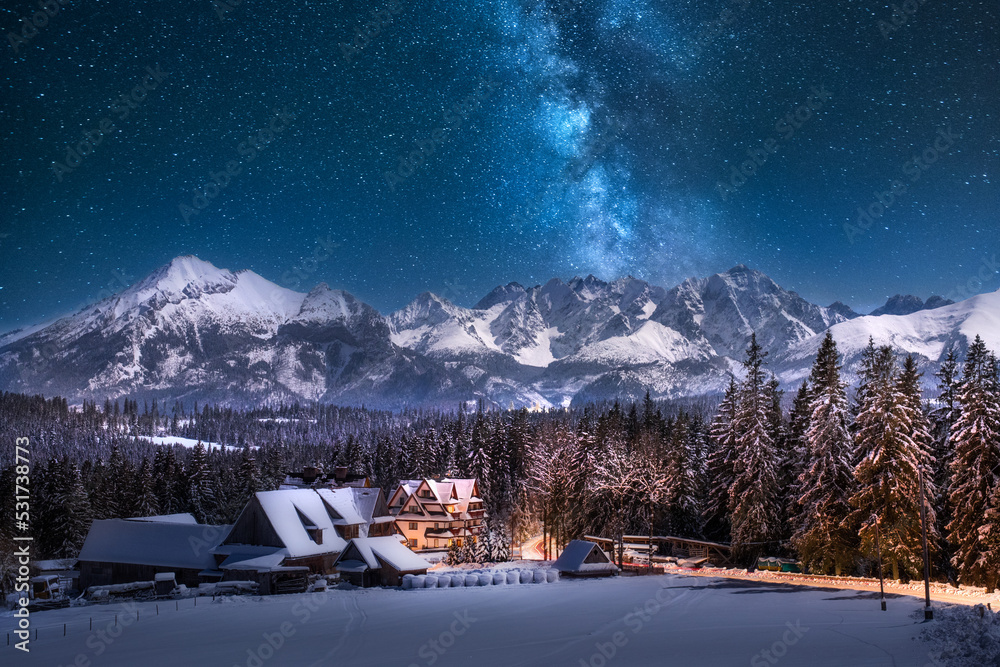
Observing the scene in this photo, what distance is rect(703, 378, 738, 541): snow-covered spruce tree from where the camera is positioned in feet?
193

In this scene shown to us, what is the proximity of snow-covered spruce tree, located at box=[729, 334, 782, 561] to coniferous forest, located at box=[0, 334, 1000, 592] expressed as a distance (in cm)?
13

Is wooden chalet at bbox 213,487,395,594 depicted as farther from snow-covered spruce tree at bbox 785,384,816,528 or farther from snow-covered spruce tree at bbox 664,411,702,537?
snow-covered spruce tree at bbox 785,384,816,528

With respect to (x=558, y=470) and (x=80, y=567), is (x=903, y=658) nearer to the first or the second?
(x=558, y=470)

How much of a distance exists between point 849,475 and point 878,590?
7254 mm

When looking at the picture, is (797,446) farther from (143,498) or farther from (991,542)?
(143,498)

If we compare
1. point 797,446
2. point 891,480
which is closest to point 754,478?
point 797,446

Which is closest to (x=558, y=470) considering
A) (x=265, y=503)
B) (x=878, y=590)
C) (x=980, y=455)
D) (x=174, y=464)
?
(x=265, y=503)

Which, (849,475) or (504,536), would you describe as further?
(504,536)

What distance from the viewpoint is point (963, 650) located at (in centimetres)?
2219

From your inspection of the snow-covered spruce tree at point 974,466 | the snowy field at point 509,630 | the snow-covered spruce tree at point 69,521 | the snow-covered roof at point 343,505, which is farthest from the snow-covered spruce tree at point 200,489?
the snow-covered spruce tree at point 974,466

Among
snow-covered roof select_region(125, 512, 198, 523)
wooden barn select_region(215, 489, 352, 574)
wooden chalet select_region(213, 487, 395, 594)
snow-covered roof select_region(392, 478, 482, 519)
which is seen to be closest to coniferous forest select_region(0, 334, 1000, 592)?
snow-covered roof select_region(392, 478, 482, 519)

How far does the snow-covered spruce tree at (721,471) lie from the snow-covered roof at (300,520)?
33.1 metres

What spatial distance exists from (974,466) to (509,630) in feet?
90.5

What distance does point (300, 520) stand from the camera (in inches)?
2169
